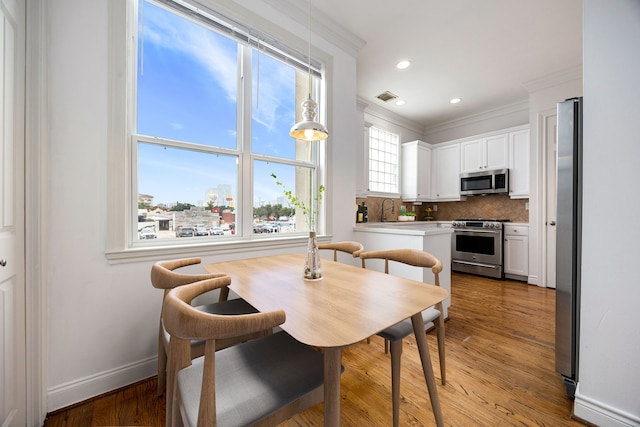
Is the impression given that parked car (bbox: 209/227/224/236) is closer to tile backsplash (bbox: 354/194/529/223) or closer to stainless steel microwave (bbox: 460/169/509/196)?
tile backsplash (bbox: 354/194/529/223)

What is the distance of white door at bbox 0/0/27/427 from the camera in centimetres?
104

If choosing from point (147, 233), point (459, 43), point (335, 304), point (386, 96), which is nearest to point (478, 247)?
point (386, 96)

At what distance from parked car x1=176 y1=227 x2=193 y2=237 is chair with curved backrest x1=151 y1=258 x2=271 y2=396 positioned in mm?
413

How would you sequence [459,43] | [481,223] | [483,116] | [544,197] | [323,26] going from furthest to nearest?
[483,116] → [481,223] → [544,197] → [459,43] → [323,26]

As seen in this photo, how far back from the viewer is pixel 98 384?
1.50 m

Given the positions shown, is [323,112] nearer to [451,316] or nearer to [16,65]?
[16,65]

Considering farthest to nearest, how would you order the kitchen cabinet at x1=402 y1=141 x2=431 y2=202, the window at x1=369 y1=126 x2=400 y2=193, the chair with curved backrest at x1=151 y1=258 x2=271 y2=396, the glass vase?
the kitchen cabinet at x1=402 y1=141 x2=431 y2=202
the window at x1=369 y1=126 x2=400 y2=193
the glass vase
the chair with curved backrest at x1=151 y1=258 x2=271 y2=396

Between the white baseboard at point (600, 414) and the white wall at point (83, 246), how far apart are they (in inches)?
96.8

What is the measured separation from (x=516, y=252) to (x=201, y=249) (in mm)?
4439

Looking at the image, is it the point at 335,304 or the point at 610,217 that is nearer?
the point at 335,304

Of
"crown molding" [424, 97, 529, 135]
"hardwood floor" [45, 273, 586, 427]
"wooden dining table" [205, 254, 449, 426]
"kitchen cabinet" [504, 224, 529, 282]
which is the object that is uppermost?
"crown molding" [424, 97, 529, 135]

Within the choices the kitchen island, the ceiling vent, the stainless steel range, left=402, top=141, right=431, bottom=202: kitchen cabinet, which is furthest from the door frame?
the kitchen island

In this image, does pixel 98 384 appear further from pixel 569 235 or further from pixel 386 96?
pixel 386 96

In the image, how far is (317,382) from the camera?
2.84ft
